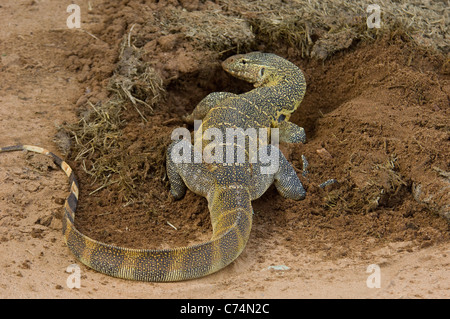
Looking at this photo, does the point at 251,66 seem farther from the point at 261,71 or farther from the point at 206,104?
the point at 206,104

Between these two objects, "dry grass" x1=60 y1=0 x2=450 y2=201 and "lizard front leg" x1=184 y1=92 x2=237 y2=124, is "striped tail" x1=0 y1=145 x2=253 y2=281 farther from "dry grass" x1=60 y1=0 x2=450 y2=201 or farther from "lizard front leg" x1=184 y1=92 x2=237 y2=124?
"lizard front leg" x1=184 y1=92 x2=237 y2=124

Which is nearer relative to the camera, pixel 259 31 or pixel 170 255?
pixel 170 255

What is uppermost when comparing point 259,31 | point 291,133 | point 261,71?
point 259,31

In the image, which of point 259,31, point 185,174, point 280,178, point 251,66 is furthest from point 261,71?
point 185,174

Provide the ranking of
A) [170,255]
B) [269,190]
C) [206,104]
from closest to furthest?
1. [170,255]
2. [269,190]
3. [206,104]

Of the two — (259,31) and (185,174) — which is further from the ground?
(259,31)

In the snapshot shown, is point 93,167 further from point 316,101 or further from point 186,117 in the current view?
point 316,101

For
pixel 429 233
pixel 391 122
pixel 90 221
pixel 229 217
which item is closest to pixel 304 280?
pixel 229 217
